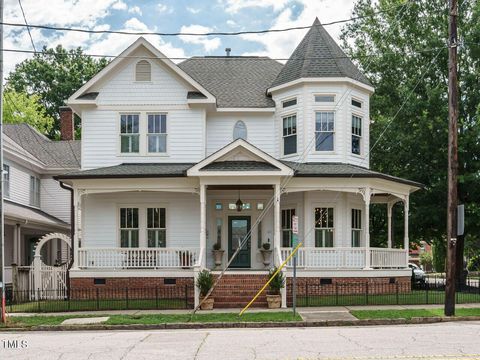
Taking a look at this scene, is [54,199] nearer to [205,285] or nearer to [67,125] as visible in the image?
[67,125]

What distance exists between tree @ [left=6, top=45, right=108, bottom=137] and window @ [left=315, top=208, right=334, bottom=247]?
43946 millimetres

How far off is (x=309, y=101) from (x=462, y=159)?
27.4 feet

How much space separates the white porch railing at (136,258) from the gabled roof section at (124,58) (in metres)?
6.35

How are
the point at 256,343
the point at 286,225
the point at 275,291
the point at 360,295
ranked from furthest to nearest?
the point at 286,225, the point at 360,295, the point at 275,291, the point at 256,343

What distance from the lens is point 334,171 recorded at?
24.8 m

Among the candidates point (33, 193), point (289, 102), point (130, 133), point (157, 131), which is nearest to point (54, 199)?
point (33, 193)

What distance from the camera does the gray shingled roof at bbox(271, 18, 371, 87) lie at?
27.3 meters

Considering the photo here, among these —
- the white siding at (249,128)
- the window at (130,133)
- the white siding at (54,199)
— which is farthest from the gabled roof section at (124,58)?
the white siding at (54,199)

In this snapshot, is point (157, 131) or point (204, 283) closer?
point (204, 283)

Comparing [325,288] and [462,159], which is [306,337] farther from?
[462,159]

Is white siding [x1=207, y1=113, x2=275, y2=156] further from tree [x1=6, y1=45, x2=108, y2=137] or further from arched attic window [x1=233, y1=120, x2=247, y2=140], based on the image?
tree [x1=6, y1=45, x2=108, y2=137]

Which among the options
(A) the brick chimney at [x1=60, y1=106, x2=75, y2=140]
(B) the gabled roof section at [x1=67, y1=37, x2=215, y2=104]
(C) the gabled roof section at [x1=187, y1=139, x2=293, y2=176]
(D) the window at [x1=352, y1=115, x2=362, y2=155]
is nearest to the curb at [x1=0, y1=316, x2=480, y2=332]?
(C) the gabled roof section at [x1=187, y1=139, x2=293, y2=176]

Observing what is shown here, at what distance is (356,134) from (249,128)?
467 cm

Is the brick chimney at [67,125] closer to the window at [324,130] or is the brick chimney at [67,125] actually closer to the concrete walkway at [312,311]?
the window at [324,130]
